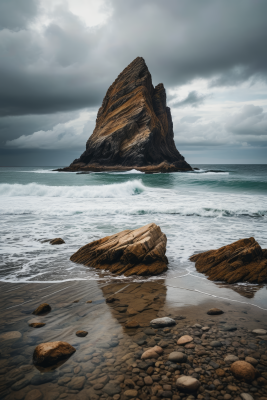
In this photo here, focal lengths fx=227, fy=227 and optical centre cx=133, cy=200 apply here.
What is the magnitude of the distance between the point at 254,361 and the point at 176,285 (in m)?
1.86

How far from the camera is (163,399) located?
159 centimetres

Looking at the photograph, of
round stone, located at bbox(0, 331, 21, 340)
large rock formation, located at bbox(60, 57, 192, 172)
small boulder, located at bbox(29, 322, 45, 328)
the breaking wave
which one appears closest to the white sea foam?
the breaking wave

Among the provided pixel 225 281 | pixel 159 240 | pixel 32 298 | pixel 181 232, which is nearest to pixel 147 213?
pixel 181 232

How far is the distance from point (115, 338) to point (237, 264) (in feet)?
9.03

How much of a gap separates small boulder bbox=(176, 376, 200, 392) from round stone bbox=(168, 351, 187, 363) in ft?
0.73

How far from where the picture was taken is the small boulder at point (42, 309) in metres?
2.75

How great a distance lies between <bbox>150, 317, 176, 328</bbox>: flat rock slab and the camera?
2475mm

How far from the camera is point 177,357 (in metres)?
1.93

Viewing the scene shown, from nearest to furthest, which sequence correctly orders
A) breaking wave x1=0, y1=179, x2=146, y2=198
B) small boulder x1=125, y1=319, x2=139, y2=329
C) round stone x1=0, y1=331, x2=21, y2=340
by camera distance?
1. round stone x1=0, y1=331, x2=21, y2=340
2. small boulder x1=125, y1=319, x2=139, y2=329
3. breaking wave x1=0, y1=179, x2=146, y2=198

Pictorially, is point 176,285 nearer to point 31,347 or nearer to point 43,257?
point 31,347

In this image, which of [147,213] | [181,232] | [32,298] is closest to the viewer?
[32,298]

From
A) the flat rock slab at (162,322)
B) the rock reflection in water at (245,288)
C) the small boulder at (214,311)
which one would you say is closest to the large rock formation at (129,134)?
the rock reflection in water at (245,288)

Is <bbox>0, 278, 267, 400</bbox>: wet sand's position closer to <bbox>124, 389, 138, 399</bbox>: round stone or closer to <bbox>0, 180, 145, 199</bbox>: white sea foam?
<bbox>124, 389, 138, 399</bbox>: round stone

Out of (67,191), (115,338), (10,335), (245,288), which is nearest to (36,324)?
(10,335)
